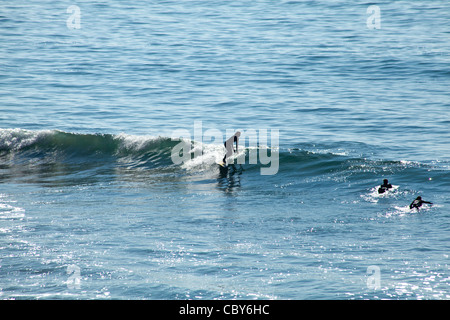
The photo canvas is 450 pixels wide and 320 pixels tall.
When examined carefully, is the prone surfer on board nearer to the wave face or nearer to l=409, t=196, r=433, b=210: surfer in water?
the wave face

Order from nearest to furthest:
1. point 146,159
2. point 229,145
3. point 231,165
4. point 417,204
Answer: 1. point 417,204
2. point 229,145
3. point 231,165
4. point 146,159

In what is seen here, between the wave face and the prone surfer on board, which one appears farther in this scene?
the prone surfer on board

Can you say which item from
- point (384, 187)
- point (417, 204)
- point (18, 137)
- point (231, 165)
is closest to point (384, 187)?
point (384, 187)

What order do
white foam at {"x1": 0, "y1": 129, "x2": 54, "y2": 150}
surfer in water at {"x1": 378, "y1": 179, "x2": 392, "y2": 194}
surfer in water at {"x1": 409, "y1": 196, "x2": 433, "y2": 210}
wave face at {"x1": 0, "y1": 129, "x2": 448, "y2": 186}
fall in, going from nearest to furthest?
surfer in water at {"x1": 409, "y1": 196, "x2": 433, "y2": 210} < surfer in water at {"x1": 378, "y1": 179, "x2": 392, "y2": 194} < wave face at {"x1": 0, "y1": 129, "x2": 448, "y2": 186} < white foam at {"x1": 0, "y1": 129, "x2": 54, "y2": 150}

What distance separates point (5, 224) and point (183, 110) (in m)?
15.4

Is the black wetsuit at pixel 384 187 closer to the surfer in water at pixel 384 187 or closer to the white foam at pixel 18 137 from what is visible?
the surfer in water at pixel 384 187

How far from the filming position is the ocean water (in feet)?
35.1

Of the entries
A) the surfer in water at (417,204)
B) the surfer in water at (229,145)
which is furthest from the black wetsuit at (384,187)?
the surfer in water at (229,145)

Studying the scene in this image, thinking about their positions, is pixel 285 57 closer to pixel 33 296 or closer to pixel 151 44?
pixel 151 44

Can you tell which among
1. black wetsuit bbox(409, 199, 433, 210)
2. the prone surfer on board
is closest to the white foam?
the prone surfer on board

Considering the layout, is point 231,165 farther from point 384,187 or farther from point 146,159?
point 384,187

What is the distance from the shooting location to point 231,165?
19.7 metres

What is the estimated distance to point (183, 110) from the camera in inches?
1099
